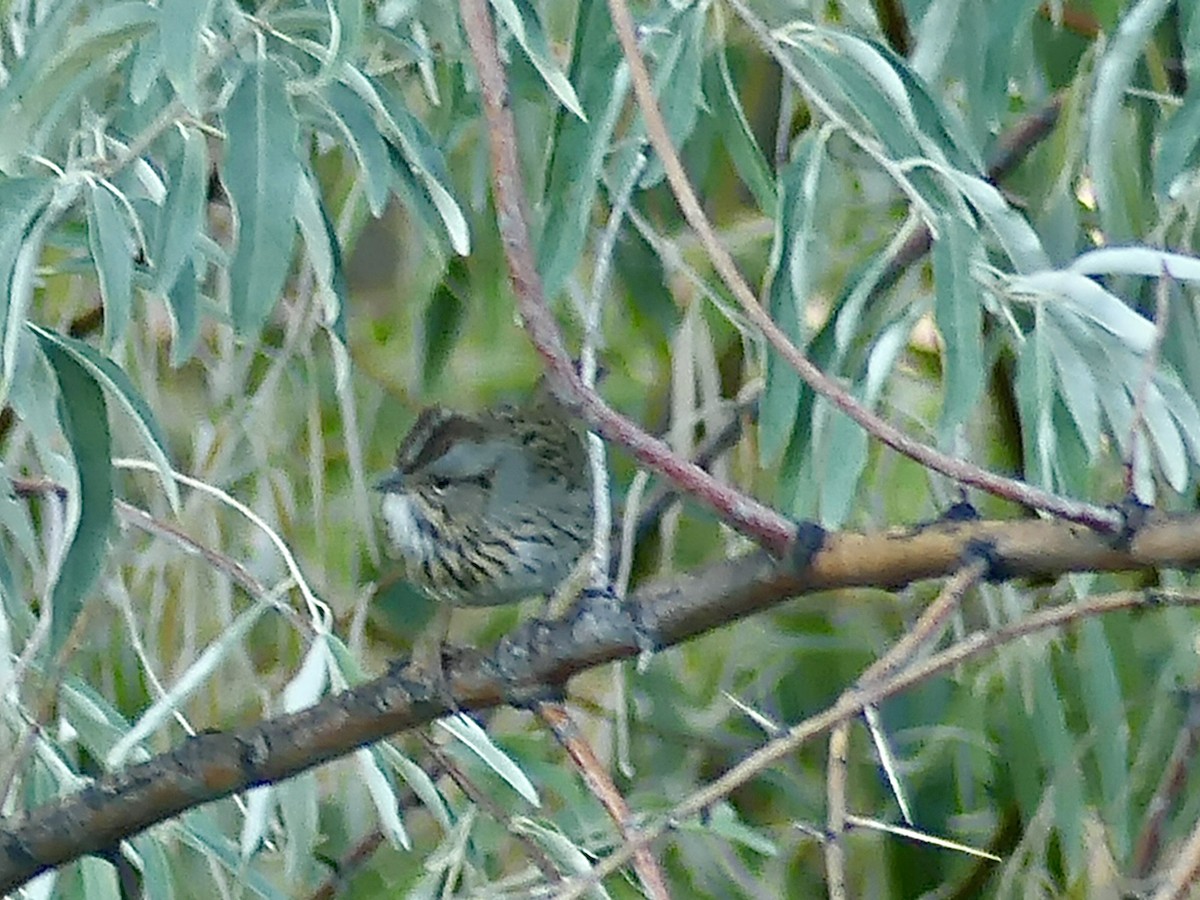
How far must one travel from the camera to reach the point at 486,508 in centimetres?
175

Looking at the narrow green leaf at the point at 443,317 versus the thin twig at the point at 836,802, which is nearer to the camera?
the thin twig at the point at 836,802

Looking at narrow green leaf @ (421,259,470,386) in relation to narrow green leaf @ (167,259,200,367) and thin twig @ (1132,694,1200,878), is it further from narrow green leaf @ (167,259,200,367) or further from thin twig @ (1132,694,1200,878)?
thin twig @ (1132,694,1200,878)

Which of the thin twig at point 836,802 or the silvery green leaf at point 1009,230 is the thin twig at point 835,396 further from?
the silvery green leaf at point 1009,230

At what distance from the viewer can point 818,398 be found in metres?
1.23

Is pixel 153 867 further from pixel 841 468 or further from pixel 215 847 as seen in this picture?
pixel 841 468

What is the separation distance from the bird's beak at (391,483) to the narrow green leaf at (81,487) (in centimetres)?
57

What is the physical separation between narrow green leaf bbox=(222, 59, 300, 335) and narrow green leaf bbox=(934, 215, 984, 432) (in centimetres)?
36

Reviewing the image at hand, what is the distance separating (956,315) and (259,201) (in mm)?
392

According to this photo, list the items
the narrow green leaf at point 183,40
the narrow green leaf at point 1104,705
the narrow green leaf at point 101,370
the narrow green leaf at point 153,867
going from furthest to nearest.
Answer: the narrow green leaf at point 1104,705 → the narrow green leaf at point 153,867 → the narrow green leaf at point 101,370 → the narrow green leaf at point 183,40

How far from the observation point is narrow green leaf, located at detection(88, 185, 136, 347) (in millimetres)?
1090

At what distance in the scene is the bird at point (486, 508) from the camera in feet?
5.60

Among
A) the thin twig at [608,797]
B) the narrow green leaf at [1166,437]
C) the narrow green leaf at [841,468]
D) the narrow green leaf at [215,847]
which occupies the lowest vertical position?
the narrow green leaf at [215,847]

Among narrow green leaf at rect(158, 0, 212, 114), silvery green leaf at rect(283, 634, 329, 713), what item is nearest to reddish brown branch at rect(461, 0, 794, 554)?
narrow green leaf at rect(158, 0, 212, 114)

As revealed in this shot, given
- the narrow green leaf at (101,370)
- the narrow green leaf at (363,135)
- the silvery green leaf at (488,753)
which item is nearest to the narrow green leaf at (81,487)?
the narrow green leaf at (101,370)
